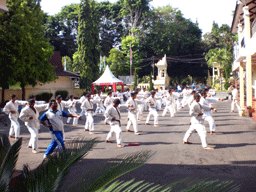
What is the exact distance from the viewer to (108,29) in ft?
186

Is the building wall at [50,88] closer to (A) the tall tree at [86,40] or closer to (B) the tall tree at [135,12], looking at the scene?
(A) the tall tree at [86,40]

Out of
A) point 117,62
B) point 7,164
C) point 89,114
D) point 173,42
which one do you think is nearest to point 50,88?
point 117,62

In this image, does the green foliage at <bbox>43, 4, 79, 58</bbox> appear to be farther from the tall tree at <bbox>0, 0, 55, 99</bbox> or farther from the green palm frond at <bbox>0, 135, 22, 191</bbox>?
the green palm frond at <bbox>0, 135, 22, 191</bbox>

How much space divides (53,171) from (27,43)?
21456 millimetres

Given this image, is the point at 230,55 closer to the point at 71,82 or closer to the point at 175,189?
the point at 71,82

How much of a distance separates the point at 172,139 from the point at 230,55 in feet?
114

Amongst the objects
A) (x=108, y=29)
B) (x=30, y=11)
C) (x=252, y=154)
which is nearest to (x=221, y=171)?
(x=252, y=154)

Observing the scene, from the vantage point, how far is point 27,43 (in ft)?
74.2

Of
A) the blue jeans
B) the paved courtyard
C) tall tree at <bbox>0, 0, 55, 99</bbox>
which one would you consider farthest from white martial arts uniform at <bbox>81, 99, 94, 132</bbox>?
tall tree at <bbox>0, 0, 55, 99</bbox>

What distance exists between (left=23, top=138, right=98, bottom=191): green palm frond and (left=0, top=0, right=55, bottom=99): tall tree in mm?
19880

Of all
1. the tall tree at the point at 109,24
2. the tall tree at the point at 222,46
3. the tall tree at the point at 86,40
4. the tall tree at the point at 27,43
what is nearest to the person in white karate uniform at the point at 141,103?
the tall tree at the point at 27,43

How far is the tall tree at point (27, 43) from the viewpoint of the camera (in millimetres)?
21875

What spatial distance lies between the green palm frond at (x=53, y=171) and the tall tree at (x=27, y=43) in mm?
19880

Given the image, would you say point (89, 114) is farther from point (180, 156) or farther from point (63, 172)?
point (63, 172)
